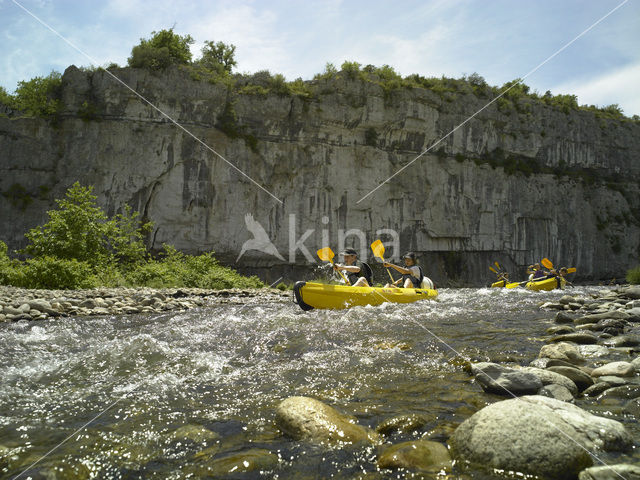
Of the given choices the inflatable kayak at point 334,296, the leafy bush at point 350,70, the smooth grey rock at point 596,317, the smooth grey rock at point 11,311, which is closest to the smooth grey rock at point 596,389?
the smooth grey rock at point 596,317

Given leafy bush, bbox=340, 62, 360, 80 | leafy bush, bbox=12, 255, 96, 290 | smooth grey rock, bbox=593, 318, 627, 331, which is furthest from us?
leafy bush, bbox=340, 62, 360, 80

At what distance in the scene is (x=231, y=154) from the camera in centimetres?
2553

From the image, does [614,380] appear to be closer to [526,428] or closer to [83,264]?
[526,428]

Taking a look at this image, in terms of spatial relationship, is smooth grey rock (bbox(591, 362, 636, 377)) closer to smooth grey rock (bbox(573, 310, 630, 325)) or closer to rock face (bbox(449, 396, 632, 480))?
rock face (bbox(449, 396, 632, 480))

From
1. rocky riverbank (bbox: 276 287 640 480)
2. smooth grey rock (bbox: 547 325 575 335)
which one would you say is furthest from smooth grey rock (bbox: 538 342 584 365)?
smooth grey rock (bbox: 547 325 575 335)

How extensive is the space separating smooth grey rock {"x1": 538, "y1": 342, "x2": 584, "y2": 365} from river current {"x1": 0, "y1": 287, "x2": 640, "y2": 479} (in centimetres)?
26

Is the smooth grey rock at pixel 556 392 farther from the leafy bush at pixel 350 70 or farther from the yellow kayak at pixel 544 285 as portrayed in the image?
the leafy bush at pixel 350 70

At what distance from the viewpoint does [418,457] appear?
2715 millimetres

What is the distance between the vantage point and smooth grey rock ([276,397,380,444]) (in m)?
3.03

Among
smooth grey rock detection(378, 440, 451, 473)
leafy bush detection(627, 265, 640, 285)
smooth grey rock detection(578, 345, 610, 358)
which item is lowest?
leafy bush detection(627, 265, 640, 285)

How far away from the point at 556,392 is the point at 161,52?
1026 inches

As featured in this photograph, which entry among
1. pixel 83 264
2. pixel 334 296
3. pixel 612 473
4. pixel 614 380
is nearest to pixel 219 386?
pixel 612 473

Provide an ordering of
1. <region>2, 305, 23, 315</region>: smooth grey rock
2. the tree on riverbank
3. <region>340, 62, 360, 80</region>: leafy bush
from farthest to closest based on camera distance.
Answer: <region>340, 62, 360, 80</region>: leafy bush
the tree on riverbank
<region>2, 305, 23, 315</region>: smooth grey rock

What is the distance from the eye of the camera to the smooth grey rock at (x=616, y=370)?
163 inches
